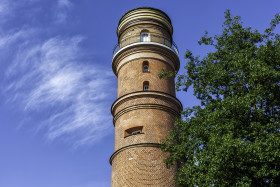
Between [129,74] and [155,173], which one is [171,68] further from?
[155,173]

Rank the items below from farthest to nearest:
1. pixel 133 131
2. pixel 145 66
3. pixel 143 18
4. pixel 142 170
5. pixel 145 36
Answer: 1. pixel 143 18
2. pixel 145 36
3. pixel 145 66
4. pixel 133 131
5. pixel 142 170

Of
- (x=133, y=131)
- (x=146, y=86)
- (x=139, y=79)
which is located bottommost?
(x=133, y=131)

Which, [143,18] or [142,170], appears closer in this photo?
[142,170]

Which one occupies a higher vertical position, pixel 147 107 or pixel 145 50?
pixel 145 50

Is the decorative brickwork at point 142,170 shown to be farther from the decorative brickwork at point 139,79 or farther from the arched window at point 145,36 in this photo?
the arched window at point 145,36

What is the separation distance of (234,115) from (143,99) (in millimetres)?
6725

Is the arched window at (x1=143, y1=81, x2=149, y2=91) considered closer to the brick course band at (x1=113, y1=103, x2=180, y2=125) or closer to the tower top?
the brick course band at (x1=113, y1=103, x2=180, y2=125)

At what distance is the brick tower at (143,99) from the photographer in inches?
640

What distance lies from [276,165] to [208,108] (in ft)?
10.9

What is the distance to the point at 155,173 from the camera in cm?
1600

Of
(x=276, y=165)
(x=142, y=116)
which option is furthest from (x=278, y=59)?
(x=142, y=116)

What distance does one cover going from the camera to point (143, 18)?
846 inches

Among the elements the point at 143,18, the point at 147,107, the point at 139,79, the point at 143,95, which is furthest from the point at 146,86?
the point at 143,18

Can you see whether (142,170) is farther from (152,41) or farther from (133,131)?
(152,41)
